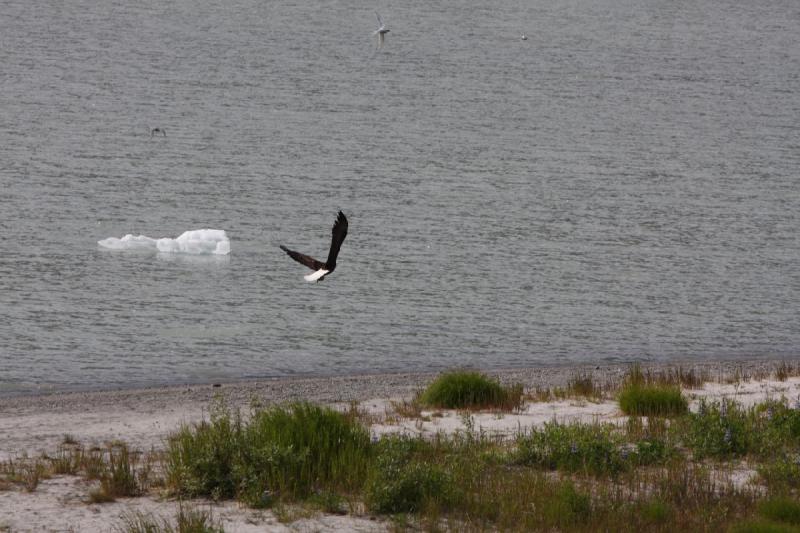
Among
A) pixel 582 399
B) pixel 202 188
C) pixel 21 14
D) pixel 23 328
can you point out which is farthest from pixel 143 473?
pixel 21 14

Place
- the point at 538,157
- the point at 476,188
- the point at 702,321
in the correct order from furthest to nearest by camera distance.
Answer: the point at 538,157 → the point at 476,188 → the point at 702,321

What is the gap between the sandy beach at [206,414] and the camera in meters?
11.0

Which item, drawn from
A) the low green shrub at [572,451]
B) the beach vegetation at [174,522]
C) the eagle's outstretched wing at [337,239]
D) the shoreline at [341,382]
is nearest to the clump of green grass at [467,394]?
the shoreline at [341,382]

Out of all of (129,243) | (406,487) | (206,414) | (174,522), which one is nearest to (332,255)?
(406,487)

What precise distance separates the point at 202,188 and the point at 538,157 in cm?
1578

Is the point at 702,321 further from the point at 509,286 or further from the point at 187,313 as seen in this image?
the point at 187,313

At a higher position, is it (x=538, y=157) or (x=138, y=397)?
(x=538, y=157)

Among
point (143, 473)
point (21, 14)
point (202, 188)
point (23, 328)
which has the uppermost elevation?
point (21, 14)

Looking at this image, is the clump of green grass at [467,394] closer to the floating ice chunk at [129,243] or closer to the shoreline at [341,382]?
the shoreline at [341,382]

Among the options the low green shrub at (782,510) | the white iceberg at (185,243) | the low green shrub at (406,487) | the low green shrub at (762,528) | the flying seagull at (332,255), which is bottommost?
the low green shrub at (762,528)

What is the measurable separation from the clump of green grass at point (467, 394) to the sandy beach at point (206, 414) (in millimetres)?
401

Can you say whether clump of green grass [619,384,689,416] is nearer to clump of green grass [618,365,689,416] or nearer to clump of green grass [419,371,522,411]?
clump of green grass [618,365,689,416]

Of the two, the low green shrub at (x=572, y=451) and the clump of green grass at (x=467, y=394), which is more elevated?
the clump of green grass at (x=467, y=394)

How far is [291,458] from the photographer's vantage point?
11.9 metres
